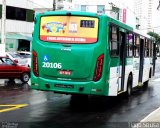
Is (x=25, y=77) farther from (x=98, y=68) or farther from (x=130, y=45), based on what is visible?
(x=98, y=68)

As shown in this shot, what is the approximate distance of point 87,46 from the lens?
12.4 m

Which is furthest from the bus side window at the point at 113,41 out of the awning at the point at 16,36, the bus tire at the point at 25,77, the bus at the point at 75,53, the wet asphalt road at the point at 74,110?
the awning at the point at 16,36

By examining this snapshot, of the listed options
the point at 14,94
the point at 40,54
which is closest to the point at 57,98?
the point at 14,94

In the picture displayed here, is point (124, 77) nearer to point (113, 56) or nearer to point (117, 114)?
point (113, 56)

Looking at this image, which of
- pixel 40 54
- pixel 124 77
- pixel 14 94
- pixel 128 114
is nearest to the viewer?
pixel 128 114

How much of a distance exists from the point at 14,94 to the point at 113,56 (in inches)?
200

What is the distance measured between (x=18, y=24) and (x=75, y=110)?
1870 inches

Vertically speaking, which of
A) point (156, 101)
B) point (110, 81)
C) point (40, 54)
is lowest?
point (156, 101)

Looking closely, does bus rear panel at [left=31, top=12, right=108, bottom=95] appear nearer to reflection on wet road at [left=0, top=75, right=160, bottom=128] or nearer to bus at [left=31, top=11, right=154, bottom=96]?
bus at [left=31, top=11, right=154, bottom=96]

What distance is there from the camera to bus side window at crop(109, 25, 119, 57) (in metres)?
13.0

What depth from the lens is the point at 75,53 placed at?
40.7 ft

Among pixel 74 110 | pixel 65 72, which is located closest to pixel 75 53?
pixel 65 72

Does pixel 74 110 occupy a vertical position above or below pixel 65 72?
below

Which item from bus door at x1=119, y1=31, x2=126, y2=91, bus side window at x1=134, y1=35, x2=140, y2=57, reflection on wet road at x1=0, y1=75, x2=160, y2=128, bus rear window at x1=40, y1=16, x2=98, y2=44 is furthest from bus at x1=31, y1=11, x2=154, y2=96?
bus side window at x1=134, y1=35, x2=140, y2=57
